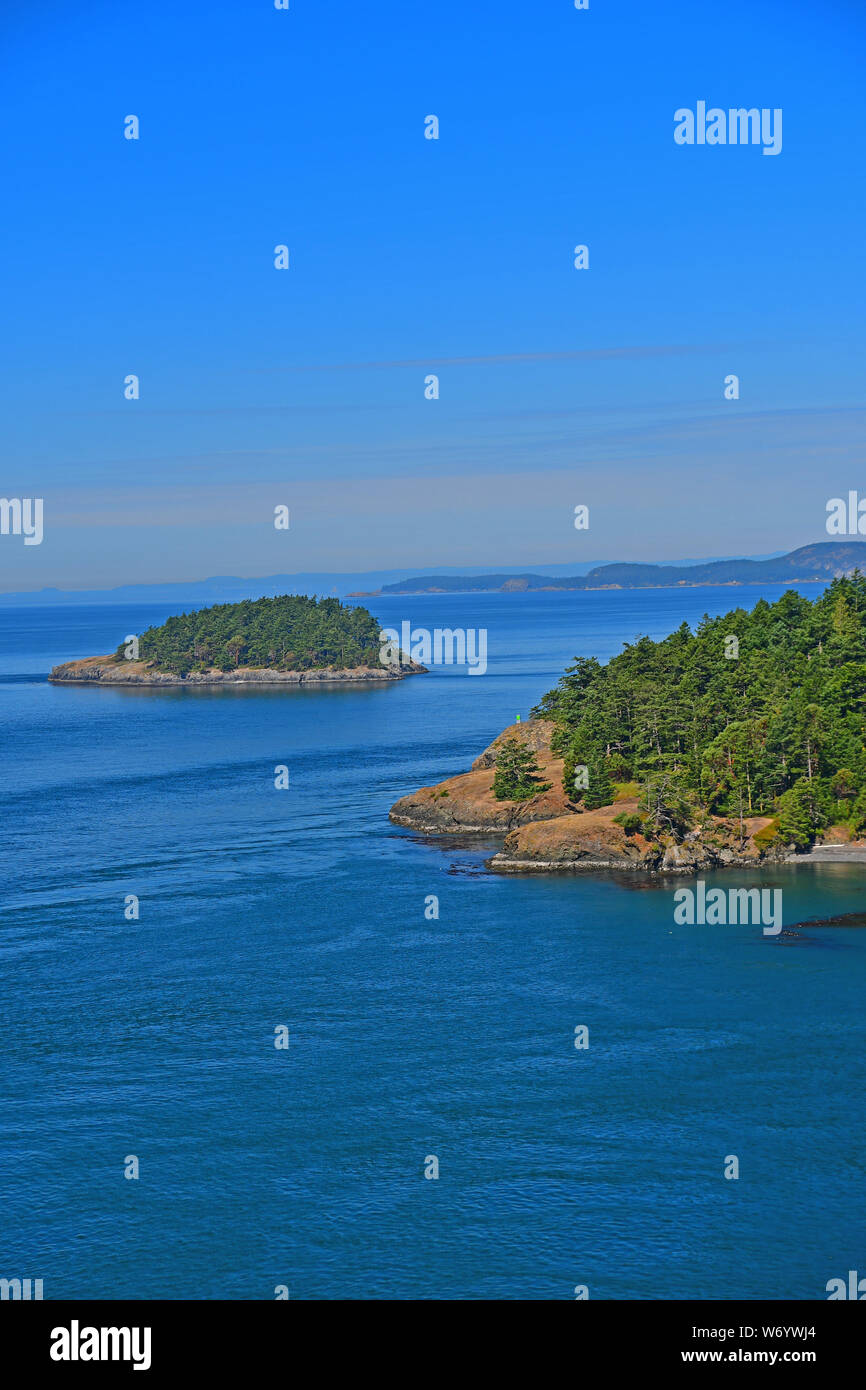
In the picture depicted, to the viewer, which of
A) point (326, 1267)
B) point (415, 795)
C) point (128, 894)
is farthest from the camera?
point (415, 795)

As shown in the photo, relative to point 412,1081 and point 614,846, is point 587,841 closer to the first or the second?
point 614,846

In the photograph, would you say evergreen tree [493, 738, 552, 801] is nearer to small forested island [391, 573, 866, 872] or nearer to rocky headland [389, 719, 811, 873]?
small forested island [391, 573, 866, 872]

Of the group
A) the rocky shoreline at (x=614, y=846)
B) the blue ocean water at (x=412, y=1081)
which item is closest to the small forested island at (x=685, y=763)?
the rocky shoreline at (x=614, y=846)

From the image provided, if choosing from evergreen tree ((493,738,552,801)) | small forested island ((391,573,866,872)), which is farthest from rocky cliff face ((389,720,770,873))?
evergreen tree ((493,738,552,801))

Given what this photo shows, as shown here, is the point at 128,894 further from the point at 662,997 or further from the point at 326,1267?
the point at 326,1267

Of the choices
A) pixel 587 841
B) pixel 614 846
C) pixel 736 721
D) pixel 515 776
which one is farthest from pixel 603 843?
pixel 736 721

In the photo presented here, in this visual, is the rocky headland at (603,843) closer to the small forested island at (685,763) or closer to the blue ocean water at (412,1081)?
the small forested island at (685,763)

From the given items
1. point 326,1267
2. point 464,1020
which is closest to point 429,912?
point 464,1020
